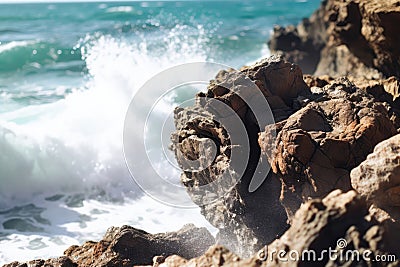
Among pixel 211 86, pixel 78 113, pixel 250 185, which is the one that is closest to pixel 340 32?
pixel 211 86

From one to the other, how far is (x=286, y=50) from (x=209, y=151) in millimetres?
11513

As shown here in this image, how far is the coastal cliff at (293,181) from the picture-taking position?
295cm

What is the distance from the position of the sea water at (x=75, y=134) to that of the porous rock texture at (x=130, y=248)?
190 cm

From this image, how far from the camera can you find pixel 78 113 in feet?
39.8

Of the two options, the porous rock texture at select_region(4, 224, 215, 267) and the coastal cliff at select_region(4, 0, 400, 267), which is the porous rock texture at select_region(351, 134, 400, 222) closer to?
the coastal cliff at select_region(4, 0, 400, 267)

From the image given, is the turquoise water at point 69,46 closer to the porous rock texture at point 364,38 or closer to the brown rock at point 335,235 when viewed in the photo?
the porous rock texture at point 364,38

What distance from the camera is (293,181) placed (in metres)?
4.37

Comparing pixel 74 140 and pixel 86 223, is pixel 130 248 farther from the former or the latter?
pixel 74 140

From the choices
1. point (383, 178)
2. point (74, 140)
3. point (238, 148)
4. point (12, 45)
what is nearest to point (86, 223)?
point (74, 140)

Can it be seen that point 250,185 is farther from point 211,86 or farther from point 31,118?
point 31,118

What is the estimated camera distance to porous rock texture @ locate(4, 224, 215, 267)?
4641 millimetres

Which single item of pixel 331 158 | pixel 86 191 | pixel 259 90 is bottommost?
pixel 86 191

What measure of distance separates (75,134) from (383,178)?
8631 millimetres

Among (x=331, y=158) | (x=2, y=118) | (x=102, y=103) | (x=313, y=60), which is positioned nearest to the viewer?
(x=331, y=158)
